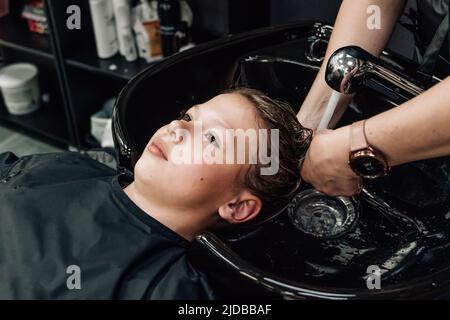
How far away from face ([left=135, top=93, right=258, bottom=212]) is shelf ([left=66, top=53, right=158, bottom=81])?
1.11 m

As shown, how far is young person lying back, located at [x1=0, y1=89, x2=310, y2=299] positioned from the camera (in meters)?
1.12

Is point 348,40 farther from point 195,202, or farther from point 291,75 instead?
point 195,202

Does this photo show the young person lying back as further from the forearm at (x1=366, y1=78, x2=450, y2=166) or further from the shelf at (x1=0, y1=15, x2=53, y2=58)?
the shelf at (x1=0, y1=15, x2=53, y2=58)

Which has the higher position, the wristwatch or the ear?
the wristwatch

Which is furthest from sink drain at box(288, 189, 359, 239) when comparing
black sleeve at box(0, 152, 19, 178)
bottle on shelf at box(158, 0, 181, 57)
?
bottle on shelf at box(158, 0, 181, 57)

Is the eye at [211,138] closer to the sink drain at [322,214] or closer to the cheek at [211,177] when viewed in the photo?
the cheek at [211,177]

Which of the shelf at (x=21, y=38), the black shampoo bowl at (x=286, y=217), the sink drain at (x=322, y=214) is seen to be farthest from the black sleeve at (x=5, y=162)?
the shelf at (x=21, y=38)

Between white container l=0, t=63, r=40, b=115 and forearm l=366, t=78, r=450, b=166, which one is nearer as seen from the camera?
forearm l=366, t=78, r=450, b=166

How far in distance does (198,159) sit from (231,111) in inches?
5.8

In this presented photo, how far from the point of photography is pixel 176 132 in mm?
1183

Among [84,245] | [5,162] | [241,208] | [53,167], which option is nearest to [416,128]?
[241,208]

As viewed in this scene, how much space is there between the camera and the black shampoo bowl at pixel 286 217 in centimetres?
96

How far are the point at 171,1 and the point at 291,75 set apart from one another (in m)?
0.86

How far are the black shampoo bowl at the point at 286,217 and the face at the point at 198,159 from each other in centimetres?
7
